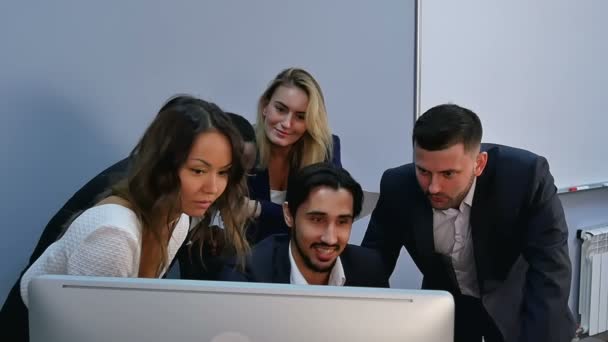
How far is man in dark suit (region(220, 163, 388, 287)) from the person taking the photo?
1.53 m

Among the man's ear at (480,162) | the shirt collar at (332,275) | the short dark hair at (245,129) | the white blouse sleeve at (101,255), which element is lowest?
the shirt collar at (332,275)

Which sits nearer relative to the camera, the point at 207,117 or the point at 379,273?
the point at 207,117

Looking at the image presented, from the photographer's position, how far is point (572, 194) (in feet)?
10.6

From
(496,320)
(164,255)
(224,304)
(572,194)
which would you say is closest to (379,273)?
(496,320)

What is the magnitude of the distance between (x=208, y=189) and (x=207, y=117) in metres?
0.15

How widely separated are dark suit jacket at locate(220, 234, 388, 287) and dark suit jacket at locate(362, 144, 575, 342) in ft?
0.45

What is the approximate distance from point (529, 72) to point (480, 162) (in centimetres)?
162

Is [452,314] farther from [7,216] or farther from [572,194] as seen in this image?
[572,194]

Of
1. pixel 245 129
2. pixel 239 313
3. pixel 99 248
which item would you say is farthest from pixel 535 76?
pixel 239 313

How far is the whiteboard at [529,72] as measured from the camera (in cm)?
267

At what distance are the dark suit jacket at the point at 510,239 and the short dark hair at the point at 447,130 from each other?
0.17m

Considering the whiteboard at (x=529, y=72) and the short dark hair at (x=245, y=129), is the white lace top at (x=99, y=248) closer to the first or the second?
the short dark hair at (x=245, y=129)

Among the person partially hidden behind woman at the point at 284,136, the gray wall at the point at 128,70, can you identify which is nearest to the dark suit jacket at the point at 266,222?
the person partially hidden behind woman at the point at 284,136

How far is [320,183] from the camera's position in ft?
5.29
